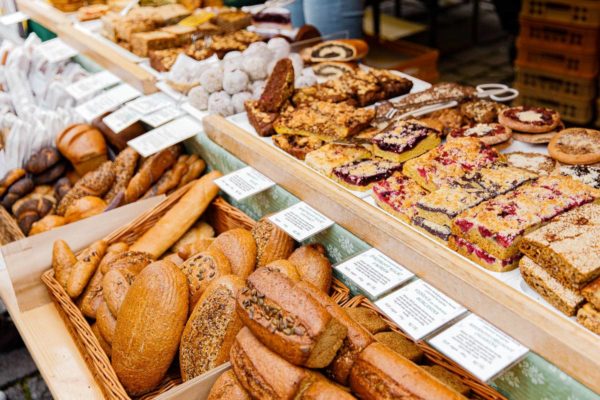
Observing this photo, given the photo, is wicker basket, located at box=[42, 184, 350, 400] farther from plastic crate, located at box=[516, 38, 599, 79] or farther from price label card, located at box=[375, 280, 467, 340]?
plastic crate, located at box=[516, 38, 599, 79]

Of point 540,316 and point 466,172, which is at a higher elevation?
point 466,172

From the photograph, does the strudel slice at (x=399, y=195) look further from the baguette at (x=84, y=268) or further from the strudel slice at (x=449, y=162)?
the baguette at (x=84, y=268)

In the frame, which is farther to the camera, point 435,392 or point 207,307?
point 207,307

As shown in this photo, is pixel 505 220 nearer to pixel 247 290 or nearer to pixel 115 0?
pixel 247 290

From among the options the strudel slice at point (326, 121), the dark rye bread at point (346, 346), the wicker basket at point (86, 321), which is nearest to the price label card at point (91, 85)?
the wicker basket at point (86, 321)

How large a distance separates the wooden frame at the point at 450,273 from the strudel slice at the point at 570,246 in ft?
0.34

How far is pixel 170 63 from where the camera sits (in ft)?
11.6

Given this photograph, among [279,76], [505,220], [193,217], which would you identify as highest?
[279,76]

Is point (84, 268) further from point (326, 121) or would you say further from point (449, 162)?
point (449, 162)

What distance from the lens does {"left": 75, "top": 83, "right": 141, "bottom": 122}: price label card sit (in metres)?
3.14

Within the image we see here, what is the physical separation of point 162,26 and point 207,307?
3029 millimetres

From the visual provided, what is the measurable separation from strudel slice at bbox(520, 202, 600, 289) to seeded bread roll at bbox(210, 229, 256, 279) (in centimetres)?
93

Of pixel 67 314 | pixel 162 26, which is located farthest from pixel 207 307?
pixel 162 26

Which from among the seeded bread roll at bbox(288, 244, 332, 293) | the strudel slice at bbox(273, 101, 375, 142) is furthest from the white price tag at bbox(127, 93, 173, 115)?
the seeded bread roll at bbox(288, 244, 332, 293)
